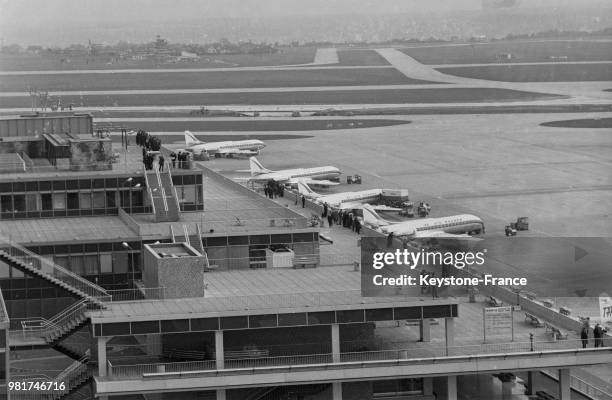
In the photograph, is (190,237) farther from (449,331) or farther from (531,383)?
(531,383)

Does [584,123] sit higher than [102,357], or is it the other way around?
[102,357]

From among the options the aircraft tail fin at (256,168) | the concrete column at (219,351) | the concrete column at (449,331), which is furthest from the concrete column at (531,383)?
the aircraft tail fin at (256,168)

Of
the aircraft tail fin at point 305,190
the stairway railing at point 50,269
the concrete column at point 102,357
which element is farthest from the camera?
the aircraft tail fin at point 305,190

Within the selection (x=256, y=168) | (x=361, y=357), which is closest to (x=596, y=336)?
(x=361, y=357)

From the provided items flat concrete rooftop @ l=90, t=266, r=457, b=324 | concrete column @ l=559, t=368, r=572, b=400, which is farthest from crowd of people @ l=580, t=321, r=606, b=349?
flat concrete rooftop @ l=90, t=266, r=457, b=324

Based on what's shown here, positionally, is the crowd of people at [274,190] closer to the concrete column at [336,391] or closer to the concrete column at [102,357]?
the concrete column at [336,391]

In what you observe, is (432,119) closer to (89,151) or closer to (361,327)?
(89,151)
